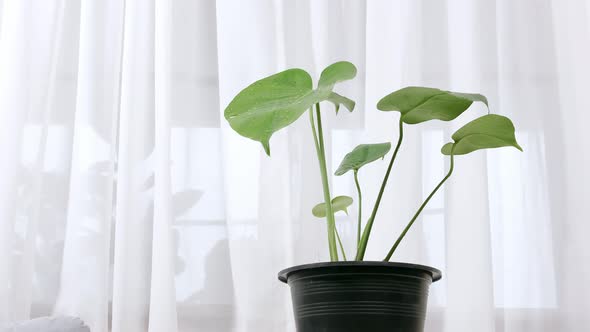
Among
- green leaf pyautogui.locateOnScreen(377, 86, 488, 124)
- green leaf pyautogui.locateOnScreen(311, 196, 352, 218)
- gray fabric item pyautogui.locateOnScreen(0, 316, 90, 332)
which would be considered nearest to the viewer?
gray fabric item pyautogui.locateOnScreen(0, 316, 90, 332)

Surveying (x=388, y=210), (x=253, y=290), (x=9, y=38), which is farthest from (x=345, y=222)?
(x=9, y=38)

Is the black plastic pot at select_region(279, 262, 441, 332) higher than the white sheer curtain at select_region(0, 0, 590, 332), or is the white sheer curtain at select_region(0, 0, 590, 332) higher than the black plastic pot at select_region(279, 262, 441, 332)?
the white sheer curtain at select_region(0, 0, 590, 332)

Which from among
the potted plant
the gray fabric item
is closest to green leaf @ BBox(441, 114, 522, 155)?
the potted plant

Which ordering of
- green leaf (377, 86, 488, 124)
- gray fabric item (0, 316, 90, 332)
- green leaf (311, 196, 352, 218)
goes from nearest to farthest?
gray fabric item (0, 316, 90, 332) < green leaf (377, 86, 488, 124) < green leaf (311, 196, 352, 218)

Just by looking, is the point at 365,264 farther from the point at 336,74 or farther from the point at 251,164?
the point at 251,164

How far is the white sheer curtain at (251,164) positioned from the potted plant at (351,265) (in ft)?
1.14

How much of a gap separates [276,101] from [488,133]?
0.35m

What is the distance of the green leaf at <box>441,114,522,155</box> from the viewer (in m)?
1.17

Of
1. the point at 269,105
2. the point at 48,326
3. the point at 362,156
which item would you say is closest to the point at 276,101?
the point at 269,105

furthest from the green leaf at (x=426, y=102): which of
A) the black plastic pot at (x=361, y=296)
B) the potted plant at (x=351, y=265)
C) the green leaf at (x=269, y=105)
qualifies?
the black plastic pot at (x=361, y=296)

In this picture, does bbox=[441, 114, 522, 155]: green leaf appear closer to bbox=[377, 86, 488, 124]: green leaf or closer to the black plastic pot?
bbox=[377, 86, 488, 124]: green leaf

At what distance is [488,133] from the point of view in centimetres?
118

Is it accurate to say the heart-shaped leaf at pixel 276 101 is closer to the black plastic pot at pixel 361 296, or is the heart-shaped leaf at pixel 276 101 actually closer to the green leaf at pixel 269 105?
the green leaf at pixel 269 105

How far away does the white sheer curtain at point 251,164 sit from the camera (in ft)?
4.93
